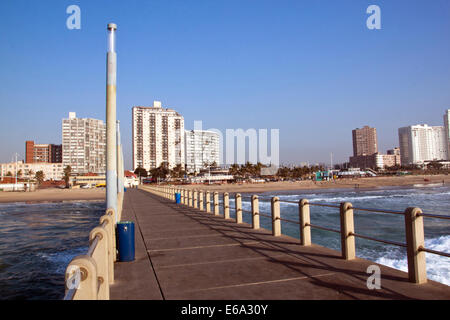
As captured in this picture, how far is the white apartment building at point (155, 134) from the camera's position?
621 feet

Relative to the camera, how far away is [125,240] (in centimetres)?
733

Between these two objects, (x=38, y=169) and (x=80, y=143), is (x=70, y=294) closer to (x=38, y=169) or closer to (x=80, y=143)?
(x=80, y=143)

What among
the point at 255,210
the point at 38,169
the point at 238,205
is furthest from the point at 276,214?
the point at 38,169

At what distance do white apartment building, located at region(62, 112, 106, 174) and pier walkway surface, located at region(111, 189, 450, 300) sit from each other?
182 meters

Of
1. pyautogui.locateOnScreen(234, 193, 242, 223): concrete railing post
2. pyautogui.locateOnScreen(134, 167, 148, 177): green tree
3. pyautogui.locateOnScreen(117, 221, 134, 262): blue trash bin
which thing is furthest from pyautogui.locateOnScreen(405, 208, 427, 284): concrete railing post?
pyautogui.locateOnScreen(134, 167, 148, 177): green tree

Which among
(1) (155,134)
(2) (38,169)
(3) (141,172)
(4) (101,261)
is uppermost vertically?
(1) (155,134)

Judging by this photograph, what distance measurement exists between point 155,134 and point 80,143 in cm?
3949

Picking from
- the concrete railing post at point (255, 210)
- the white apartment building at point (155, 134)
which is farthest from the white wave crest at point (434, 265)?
the white apartment building at point (155, 134)

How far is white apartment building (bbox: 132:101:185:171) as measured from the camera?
189 meters

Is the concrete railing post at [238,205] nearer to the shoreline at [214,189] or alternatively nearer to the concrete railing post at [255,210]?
the concrete railing post at [255,210]

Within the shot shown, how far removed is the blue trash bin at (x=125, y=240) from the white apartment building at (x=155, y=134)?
605 ft

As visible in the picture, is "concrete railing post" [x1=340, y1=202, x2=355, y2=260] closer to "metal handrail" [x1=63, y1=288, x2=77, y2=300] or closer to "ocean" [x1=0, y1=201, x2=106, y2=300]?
"metal handrail" [x1=63, y1=288, x2=77, y2=300]
